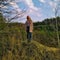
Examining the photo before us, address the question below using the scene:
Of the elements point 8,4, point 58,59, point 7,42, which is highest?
point 8,4

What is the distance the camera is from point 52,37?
27.9 metres

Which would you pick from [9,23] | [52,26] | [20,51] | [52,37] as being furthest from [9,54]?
[52,26]

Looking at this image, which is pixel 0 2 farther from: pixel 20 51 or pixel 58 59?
pixel 58 59

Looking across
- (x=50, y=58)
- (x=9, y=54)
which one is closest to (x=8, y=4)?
(x=9, y=54)

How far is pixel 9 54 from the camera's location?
16.2m

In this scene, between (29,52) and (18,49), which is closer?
(18,49)

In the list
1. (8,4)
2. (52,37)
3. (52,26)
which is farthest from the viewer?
(52,26)

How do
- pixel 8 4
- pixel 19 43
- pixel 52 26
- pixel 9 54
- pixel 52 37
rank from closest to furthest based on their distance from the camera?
pixel 8 4
pixel 9 54
pixel 19 43
pixel 52 37
pixel 52 26

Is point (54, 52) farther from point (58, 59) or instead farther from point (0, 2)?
point (0, 2)

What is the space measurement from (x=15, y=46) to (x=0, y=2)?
310 centimetres

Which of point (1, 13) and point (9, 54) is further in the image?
point (9, 54)

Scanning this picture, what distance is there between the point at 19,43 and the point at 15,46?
0.55 m

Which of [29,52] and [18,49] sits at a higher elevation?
[18,49]

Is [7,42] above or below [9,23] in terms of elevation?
below
